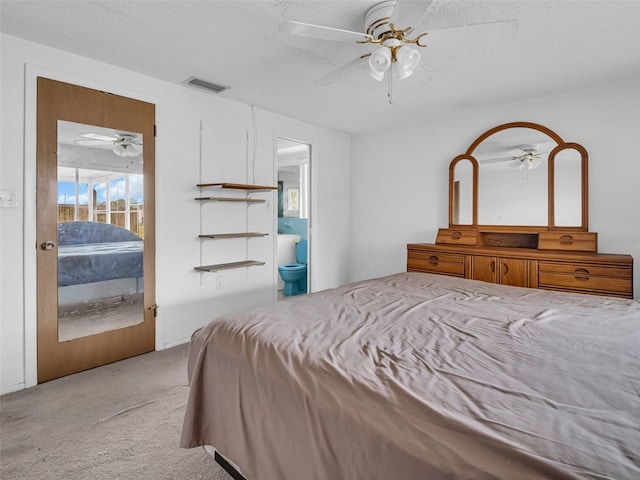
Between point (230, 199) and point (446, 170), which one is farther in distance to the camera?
point (446, 170)

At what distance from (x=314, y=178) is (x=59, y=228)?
2.81m

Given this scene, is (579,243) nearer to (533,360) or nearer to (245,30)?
(533,360)

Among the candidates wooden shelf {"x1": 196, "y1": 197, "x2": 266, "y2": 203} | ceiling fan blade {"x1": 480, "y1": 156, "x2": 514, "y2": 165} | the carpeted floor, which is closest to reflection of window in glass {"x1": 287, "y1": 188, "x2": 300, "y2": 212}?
wooden shelf {"x1": 196, "y1": 197, "x2": 266, "y2": 203}

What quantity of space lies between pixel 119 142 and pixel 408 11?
2386 mm

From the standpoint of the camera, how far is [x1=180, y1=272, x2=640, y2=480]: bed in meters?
0.76

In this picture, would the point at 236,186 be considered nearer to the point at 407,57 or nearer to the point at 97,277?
the point at 97,277

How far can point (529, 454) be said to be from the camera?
0.71 metres

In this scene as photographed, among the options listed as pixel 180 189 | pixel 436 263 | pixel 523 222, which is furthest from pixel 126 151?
pixel 523 222

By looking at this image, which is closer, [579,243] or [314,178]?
[579,243]

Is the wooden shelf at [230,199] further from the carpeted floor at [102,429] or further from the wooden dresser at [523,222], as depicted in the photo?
the wooden dresser at [523,222]

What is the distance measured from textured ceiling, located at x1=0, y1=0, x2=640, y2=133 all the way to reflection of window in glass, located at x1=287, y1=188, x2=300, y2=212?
3.01 meters

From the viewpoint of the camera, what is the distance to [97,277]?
107 inches

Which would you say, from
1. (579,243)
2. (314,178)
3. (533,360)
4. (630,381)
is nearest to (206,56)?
(314,178)

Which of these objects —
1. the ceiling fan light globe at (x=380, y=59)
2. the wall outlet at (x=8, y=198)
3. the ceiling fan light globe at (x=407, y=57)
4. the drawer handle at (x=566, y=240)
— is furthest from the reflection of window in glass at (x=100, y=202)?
the drawer handle at (x=566, y=240)
